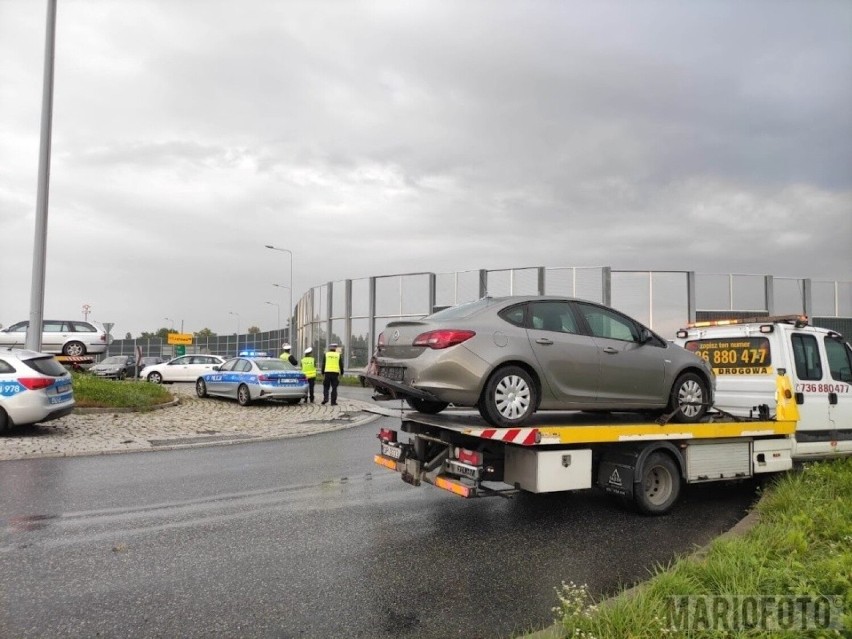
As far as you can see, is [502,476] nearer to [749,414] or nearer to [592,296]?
[749,414]

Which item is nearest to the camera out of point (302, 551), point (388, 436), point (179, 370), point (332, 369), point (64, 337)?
point (302, 551)

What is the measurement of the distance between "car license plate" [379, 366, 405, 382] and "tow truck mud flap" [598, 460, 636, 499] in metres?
2.09

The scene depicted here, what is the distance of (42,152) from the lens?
1550 cm

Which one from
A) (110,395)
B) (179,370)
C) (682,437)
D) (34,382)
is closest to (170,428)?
(34,382)

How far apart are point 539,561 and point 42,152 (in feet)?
50.8

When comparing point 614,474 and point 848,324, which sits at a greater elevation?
point 848,324

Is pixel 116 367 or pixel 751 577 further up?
pixel 116 367

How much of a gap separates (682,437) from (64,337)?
2642cm

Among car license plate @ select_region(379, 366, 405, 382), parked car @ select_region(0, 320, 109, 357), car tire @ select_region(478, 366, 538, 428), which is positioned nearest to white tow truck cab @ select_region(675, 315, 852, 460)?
car tire @ select_region(478, 366, 538, 428)

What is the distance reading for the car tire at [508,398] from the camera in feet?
19.5

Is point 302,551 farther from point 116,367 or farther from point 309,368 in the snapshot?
point 116,367

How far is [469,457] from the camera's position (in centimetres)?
560

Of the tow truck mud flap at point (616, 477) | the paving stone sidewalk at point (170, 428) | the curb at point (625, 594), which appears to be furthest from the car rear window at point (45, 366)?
the curb at point (625, 594)

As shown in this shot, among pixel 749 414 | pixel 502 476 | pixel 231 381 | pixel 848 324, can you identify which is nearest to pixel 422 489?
pixel 502 476
